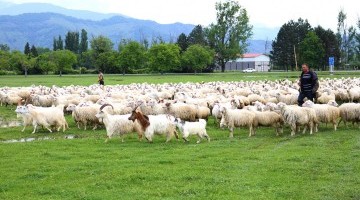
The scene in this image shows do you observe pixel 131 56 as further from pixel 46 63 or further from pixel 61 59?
pixel 46 63

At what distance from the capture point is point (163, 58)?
89188mm

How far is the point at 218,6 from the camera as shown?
344ft

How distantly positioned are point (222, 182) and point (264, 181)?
96 centimetres

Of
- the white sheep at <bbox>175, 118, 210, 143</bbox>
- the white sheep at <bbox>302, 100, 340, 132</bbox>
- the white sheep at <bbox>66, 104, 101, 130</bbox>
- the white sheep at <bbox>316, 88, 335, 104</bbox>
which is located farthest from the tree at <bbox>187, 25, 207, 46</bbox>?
the white sheep at <bbox>175, 118, 210, 143</bbox>

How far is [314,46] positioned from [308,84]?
72.4 metres

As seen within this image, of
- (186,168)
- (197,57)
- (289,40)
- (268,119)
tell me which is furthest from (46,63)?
(186,168)

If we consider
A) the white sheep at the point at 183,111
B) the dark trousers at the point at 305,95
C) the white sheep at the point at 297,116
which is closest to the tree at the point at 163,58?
Answer: the white sheep at the point at 183,111

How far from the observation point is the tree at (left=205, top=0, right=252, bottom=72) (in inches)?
4092

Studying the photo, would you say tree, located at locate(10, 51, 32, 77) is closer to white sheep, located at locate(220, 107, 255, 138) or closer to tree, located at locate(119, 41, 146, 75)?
tree, located at locate(119, 41, 146, 75)

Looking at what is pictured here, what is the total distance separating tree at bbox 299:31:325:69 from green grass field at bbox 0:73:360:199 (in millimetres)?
74661

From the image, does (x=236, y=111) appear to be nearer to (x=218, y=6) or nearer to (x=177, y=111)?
(x=177, y=111)

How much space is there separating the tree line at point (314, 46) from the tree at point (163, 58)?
932 inches

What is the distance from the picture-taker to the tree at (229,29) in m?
104

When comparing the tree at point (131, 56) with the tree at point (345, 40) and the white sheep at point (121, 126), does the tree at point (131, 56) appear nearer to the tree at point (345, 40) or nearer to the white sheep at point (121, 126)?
the tree at point (345, 40)
